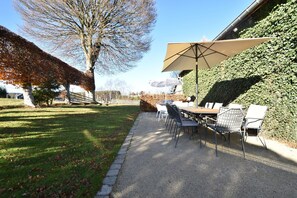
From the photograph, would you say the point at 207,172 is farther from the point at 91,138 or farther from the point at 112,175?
the point at 91,138

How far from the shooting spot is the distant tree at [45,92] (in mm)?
13398

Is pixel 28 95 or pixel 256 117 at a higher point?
pixel 28 95

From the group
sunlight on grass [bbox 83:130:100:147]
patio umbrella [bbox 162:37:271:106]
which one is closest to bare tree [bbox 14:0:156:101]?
patio umbrella [bbox 162:37:271:106]

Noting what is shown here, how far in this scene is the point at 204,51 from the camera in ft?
18.2

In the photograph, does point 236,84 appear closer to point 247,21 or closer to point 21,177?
point 247,21

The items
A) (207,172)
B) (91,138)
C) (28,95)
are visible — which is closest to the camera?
(207,172)

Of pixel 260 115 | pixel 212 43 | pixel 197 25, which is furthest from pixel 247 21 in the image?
pixel 197 25

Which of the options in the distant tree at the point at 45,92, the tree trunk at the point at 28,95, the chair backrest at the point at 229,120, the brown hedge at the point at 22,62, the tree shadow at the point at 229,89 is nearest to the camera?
the chair backrest at the point at 229,120

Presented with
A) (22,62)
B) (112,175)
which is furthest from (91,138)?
(22,62)

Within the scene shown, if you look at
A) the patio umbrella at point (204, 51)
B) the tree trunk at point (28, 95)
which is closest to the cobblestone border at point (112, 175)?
the patio umbrella at point (204, 51)

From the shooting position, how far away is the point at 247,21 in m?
6.25

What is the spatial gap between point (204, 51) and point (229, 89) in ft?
7.70

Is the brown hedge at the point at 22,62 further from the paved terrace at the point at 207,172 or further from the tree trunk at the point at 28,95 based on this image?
the paved terrace at the point at 207,172

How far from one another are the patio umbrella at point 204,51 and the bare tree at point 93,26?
1069 cm
